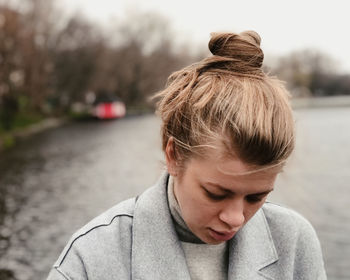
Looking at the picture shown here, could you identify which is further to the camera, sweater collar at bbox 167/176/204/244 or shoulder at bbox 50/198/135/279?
sweater collar at bbox 167/176/204/244

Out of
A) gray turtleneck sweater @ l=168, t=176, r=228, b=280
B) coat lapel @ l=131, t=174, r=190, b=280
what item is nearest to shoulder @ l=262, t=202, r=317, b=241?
gray turtleneck sweater @ l=168, t=176, r=228, b=280

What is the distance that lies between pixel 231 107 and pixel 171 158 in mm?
242

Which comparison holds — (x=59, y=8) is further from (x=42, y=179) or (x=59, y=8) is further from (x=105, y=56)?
(x=42, y=179)

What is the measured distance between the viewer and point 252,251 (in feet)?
5.64

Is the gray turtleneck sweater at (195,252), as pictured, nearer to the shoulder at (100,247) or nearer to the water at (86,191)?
the shoulder at (100,247)

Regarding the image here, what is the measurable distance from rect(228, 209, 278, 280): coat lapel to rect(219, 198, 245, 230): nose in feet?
0.67

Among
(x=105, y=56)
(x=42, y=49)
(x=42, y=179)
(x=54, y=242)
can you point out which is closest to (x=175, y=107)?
(x=54, y=242)

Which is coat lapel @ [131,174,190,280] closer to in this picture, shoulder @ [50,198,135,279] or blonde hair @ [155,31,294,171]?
shoulder @ [50,198,135,279]

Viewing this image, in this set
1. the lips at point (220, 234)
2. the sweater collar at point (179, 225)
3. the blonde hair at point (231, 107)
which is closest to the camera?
the blonde hair at point (231, 107)

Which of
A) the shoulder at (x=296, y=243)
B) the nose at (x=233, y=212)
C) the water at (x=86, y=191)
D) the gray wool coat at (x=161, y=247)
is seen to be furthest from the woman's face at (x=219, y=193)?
the water at (x=86, y=191)

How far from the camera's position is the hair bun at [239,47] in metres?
1.61

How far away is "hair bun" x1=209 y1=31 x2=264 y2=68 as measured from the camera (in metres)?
1.61

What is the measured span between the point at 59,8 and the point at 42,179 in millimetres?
Answer: 28439

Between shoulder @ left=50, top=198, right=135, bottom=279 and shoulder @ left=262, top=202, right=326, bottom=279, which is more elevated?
shoulder @ left=50, top=198, right=135, bottom=279
